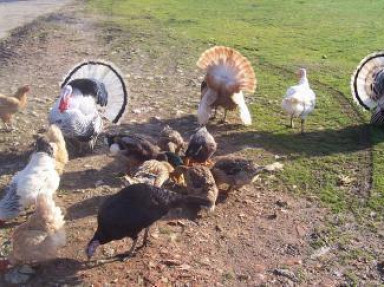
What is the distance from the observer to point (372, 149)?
26.6 feet

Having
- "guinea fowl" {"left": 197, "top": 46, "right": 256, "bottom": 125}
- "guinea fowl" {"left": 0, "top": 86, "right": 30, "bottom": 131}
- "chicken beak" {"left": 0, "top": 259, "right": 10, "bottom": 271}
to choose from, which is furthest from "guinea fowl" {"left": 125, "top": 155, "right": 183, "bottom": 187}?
"guinea fowl" {"left": 0, "top": 86, "right": 30, "bottom": 131}

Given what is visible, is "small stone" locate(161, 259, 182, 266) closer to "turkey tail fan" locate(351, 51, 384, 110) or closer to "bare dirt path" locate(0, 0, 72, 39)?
"turkey tail fan" locate(351, 51, 384, 110)

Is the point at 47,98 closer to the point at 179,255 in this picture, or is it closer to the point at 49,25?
the point at 179,255

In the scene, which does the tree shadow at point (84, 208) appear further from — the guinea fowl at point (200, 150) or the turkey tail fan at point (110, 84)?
the turkey tail fan at point (110, 84)

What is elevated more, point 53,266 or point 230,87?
point 230,87

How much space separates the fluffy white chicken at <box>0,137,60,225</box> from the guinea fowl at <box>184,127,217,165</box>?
1907mm

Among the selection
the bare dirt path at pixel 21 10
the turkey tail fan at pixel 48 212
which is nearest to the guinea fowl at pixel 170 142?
the turkey tail fan at pixel 48 212

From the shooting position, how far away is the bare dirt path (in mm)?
16531

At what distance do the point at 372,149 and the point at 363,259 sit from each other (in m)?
2.93

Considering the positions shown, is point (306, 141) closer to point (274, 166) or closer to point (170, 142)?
point (274, 166)

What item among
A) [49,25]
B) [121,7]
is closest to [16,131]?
[49,25]

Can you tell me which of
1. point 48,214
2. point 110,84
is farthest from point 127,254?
point 110,84

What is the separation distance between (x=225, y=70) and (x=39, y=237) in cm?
470

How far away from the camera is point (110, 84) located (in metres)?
8.41
